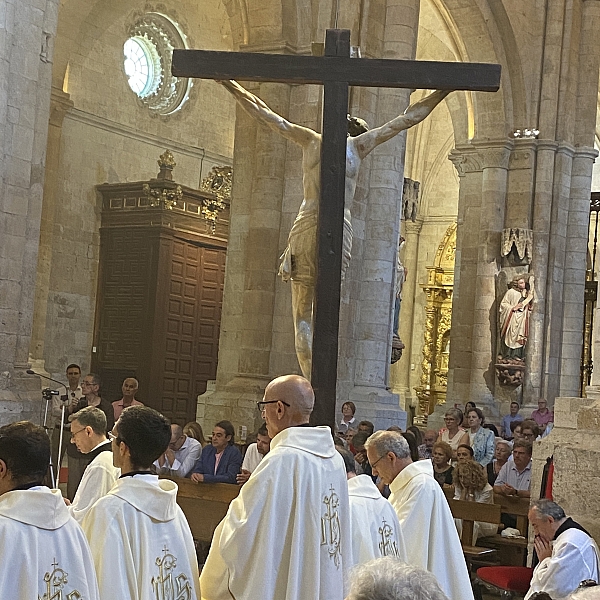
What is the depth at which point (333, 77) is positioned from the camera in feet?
19.6

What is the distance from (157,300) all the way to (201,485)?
36.0 feet

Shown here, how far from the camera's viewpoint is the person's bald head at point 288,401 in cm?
439

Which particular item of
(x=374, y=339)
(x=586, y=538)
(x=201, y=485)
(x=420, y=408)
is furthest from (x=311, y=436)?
(x=420, y=408)

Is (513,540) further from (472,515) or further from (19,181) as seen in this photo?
(19,181)

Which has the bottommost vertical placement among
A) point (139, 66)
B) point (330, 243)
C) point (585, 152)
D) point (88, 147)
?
point (330, 243)

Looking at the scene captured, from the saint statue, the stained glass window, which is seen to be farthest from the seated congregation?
the stained glass window

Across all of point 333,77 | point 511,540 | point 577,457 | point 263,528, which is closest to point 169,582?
point 263,528

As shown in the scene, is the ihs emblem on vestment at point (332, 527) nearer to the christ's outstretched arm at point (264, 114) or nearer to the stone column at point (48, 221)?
the christ's outstretched arm at point (264, 114)

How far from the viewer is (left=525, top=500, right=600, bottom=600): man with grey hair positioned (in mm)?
5641

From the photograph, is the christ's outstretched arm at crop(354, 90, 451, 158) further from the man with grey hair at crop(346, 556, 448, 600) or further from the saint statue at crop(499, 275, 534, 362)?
the saint statue at crop(499, 275, 534, 362)

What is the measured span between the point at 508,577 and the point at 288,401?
3607mm

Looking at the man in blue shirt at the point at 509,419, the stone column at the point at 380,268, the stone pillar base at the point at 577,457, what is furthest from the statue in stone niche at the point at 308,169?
the man in blue shirt at the point at 509,419

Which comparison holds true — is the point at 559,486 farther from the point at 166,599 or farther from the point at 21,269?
the point at 21,269

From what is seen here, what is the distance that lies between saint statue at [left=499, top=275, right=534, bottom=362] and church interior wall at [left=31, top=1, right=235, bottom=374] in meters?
7.22
